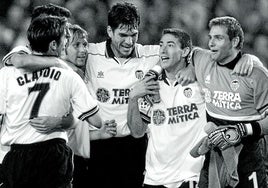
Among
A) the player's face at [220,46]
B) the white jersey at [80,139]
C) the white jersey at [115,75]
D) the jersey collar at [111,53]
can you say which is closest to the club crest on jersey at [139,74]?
the white jersey at [115,75]

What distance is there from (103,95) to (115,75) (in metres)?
0.18

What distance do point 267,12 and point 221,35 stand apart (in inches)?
143

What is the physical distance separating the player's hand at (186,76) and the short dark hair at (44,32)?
2.93ft

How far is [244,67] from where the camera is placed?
121 inches

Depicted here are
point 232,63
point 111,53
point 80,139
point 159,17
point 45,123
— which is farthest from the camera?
point 159,17

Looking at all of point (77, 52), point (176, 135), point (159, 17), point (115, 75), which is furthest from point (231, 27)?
point (159, 17)

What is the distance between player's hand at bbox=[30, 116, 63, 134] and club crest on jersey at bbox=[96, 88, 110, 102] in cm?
85

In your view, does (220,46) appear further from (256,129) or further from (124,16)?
(124,16)

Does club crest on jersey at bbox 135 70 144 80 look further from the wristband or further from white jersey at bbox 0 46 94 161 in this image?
the wristband

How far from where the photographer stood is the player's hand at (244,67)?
3074 millimetres

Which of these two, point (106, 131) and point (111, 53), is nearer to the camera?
point (106, 131)

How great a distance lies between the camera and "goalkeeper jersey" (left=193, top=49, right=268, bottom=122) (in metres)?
3.06

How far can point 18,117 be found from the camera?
2852mm

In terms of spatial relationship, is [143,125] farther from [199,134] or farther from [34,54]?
[34,54]
